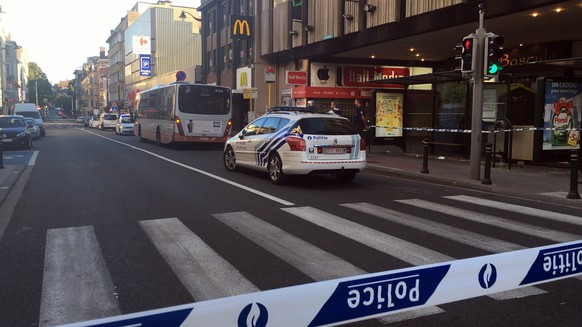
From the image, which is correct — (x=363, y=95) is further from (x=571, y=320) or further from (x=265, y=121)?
(x=571, y=320)

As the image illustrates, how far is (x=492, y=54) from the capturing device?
11.4m

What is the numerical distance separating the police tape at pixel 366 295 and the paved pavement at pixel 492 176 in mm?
7396

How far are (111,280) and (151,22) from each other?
62.1 meters

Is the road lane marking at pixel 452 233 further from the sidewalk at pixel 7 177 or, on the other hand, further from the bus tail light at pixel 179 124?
the bus tail light at pixel 179 124

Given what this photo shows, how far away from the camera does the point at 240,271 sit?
16.6ft

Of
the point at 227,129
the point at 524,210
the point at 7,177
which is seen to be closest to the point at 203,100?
the point at 227,129

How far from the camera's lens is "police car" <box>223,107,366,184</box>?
10.7 meters

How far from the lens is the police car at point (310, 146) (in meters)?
10.7

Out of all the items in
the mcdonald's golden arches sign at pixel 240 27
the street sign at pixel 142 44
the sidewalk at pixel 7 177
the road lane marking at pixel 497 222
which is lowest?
the road lane marking at pixel 497 222

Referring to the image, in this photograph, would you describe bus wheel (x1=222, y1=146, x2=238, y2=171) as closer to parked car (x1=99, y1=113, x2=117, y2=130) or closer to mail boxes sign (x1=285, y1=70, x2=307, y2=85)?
mail boxes sign (x1=285, y1=70, x2=307, y2=85)

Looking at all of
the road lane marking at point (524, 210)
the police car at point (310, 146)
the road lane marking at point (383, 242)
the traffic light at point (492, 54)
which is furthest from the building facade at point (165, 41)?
the road lane marking at point (383, 242)

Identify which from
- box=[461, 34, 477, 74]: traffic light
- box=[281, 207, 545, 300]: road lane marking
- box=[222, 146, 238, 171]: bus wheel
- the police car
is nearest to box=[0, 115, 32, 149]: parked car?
box=[222, 146, 238, 171]: bus wheel

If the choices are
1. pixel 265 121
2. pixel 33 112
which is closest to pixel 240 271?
pixel 265 121

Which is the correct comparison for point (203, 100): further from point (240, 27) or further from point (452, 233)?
point (452, 233)
